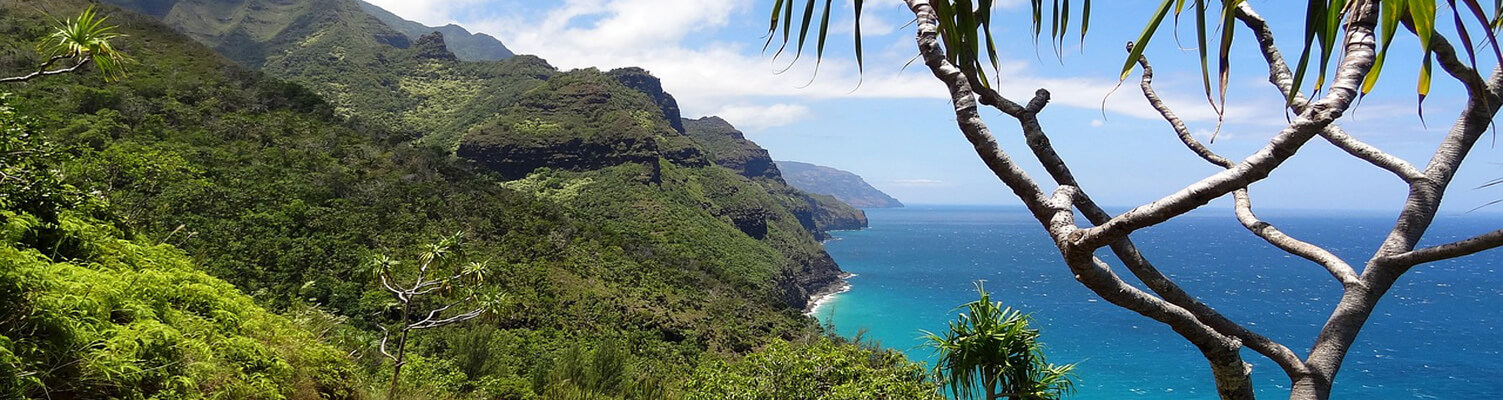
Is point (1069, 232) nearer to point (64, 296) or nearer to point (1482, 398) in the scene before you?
point (64, 296)

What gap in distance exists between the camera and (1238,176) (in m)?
1.43

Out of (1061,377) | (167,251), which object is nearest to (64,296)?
(167,251)

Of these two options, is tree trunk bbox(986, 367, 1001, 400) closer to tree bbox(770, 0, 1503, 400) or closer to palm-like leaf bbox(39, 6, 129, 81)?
tree bbox(770, 0, 1503, 400)

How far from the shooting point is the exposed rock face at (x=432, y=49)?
105 meters

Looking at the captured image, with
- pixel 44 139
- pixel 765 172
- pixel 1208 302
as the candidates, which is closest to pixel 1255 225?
pixel 44 139

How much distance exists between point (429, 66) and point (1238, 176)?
4537 inches

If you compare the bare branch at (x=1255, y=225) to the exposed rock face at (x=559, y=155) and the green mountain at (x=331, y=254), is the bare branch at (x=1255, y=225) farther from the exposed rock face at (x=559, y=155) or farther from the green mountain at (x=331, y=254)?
the exposed rock face at (x=559, y=155)

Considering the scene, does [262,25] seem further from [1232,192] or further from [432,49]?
[1232,192]

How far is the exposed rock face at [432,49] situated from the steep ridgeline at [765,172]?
161 feet

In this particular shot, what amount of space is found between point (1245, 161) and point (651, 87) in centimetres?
13463

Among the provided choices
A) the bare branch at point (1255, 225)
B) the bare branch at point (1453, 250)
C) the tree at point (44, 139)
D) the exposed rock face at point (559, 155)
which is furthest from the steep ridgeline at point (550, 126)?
the bare branch at point (1453, 250)

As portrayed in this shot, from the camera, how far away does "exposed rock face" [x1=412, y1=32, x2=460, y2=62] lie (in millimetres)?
105000

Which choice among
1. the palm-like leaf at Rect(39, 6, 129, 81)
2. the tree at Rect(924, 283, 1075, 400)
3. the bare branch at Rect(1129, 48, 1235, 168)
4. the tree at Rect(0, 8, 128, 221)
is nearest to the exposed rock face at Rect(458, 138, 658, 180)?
the tree at Rect(0, 8, 128, 221)

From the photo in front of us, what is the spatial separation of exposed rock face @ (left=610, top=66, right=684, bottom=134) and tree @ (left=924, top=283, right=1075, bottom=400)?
407ft
